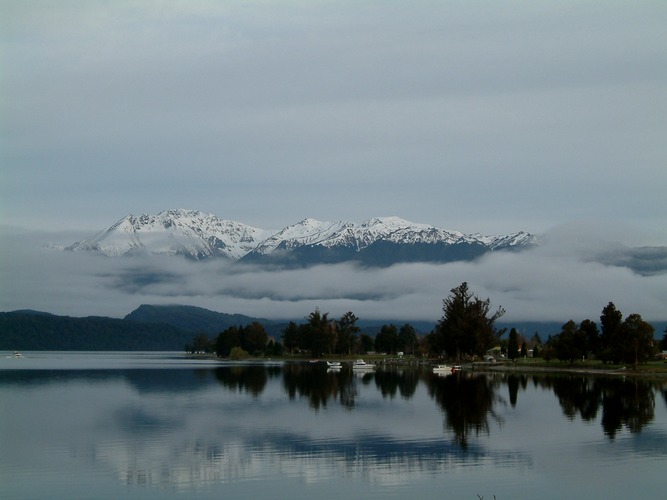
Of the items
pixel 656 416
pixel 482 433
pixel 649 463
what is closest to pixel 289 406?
pixel 482 433

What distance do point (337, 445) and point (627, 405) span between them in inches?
1156

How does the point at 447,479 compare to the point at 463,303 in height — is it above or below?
below

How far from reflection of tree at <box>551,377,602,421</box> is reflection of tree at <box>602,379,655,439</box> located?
31.1 inches

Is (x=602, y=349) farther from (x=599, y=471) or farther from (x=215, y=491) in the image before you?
(x=215, y=491)

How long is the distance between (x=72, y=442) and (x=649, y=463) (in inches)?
1086

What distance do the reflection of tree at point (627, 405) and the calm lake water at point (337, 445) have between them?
16 centimetres

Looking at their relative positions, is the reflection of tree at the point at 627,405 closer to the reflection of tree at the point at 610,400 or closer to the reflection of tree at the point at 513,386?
the reflection of tree at the point at 610,400

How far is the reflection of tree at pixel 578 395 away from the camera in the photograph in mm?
62266

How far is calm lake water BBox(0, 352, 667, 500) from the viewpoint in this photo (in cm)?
3453

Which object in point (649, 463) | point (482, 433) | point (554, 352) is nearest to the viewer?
point (649, 463)

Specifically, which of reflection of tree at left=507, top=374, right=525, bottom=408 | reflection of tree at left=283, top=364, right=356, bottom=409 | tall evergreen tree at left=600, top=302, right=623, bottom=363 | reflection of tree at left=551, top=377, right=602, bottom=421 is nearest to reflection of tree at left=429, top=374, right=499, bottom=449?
reflection of tree at left=507, top=374, right=525, bottom=408

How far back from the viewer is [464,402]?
70625 mm

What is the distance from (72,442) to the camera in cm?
4631

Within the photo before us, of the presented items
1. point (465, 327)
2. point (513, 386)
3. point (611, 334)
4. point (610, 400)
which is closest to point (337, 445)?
point (610, 400)
